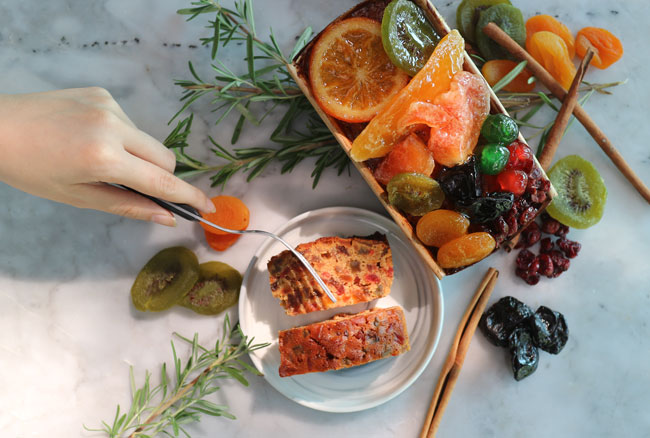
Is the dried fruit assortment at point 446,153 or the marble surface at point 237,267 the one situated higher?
the dried fruit assortment at point 446,153

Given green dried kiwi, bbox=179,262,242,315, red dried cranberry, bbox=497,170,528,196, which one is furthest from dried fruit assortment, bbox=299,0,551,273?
green dried kiwi, bbox=179,262,242,315

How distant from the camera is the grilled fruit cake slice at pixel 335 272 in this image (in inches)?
84.1

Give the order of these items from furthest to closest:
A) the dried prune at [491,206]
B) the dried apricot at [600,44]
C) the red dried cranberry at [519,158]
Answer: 1. the dried apricot at [600,44]
2. the red dried cranberry at [519,158]
3. the dried prune at [491,206]

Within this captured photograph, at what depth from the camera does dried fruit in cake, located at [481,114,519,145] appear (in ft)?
5.68

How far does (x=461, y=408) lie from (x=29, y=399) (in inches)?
84.1

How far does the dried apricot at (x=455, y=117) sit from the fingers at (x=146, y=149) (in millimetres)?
961

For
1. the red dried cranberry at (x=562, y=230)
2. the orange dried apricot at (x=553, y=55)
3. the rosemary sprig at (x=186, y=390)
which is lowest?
the rosemary sprig at (x=186, y=390)

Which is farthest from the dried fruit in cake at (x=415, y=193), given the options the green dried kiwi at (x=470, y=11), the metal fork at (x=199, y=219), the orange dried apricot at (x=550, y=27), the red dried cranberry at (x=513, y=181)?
the orange dried apricot at (x=550, y=27)

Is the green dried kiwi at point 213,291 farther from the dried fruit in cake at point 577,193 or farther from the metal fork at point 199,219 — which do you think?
the dried fruit in cake at point 577,193

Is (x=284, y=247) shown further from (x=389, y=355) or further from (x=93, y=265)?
(x=93, y=265)

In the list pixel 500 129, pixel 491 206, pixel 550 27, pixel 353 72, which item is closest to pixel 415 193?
pixel 491 206

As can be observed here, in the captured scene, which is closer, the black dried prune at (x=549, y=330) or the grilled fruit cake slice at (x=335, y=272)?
→ the grilled fruit cake slice at (x=335, y=272)

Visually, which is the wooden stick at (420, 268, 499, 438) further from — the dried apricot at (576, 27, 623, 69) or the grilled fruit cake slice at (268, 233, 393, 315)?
the dried apricot at (576, 27, 623, 69)

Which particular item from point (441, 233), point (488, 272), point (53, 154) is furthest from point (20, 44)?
point (488, 272)
